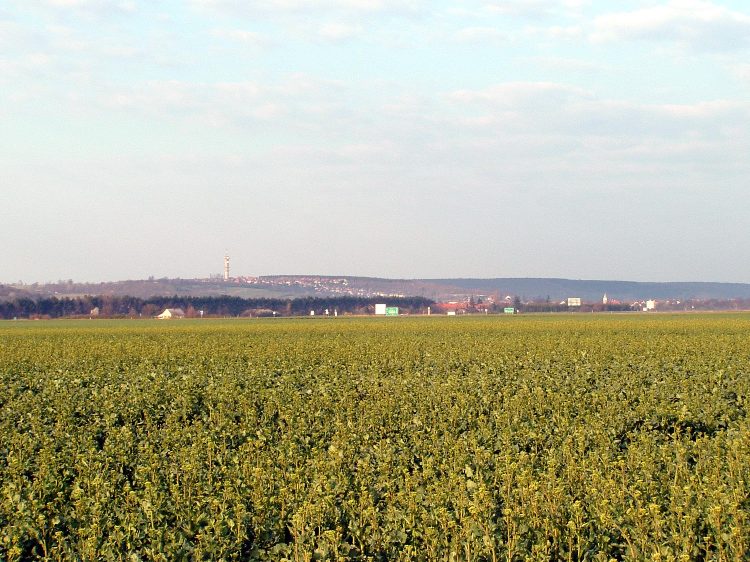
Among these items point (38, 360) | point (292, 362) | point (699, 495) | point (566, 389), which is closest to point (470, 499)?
point (699, 495)

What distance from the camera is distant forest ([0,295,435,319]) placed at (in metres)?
165

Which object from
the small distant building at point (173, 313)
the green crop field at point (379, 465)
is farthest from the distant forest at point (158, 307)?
the green crop field at point (379, 465)

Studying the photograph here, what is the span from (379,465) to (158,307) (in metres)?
168

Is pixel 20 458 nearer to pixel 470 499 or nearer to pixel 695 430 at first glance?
pixel 470 499

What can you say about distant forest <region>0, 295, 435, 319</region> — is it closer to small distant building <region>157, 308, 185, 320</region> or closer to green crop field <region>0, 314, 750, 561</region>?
small distant building <region>157, 308, 185, 320</region>

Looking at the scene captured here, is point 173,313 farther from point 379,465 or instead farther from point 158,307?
point 379,465

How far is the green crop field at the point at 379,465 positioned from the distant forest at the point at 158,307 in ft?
466

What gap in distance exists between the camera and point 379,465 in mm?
11500

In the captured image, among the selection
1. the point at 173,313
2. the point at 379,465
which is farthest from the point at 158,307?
the point at 379,465

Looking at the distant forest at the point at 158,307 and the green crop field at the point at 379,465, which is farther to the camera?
the distant forest at the point at 158,307

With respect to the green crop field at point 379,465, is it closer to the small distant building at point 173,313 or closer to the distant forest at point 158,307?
the small distant building at point 173,313

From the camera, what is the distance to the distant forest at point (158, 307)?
164625 millimetres

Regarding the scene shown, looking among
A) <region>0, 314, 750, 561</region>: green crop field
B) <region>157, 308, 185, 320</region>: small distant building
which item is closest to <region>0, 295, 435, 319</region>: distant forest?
<region>157, 308, 185, 320</region>: small distant building

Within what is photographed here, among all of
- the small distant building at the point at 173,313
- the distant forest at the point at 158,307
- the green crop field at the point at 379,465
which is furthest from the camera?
the distant forest at the point at 158,307
